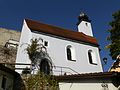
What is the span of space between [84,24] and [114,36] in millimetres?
19769

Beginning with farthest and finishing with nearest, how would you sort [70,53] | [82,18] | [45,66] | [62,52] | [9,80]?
[82,18] < [70,53] < [62,52] < [45,66] < [9,80]

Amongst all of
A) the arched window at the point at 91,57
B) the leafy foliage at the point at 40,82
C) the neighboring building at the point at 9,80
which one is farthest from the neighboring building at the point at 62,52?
the leafy foliage at the point at 40,82

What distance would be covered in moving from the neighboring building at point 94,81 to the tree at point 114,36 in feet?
10.0

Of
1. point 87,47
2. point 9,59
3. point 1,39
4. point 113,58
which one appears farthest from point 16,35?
point 113,58

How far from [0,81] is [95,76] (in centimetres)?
769

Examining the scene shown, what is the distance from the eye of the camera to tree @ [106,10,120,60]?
16297mm

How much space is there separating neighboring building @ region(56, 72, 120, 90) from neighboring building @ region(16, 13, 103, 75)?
9293 mm

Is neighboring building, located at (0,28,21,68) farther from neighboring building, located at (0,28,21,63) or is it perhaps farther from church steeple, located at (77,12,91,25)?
church steeple, located at (77,12,91,25)

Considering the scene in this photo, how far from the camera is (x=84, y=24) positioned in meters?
37.1

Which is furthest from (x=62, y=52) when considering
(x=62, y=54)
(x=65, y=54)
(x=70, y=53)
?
(x=70, y=53)

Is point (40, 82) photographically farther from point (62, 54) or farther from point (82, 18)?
point (82, 18)

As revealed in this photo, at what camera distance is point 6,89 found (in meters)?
17.4

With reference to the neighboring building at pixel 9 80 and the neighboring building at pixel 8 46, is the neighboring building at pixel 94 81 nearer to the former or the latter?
the neighboring building at pixel 9 80

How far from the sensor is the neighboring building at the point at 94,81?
1366cm
